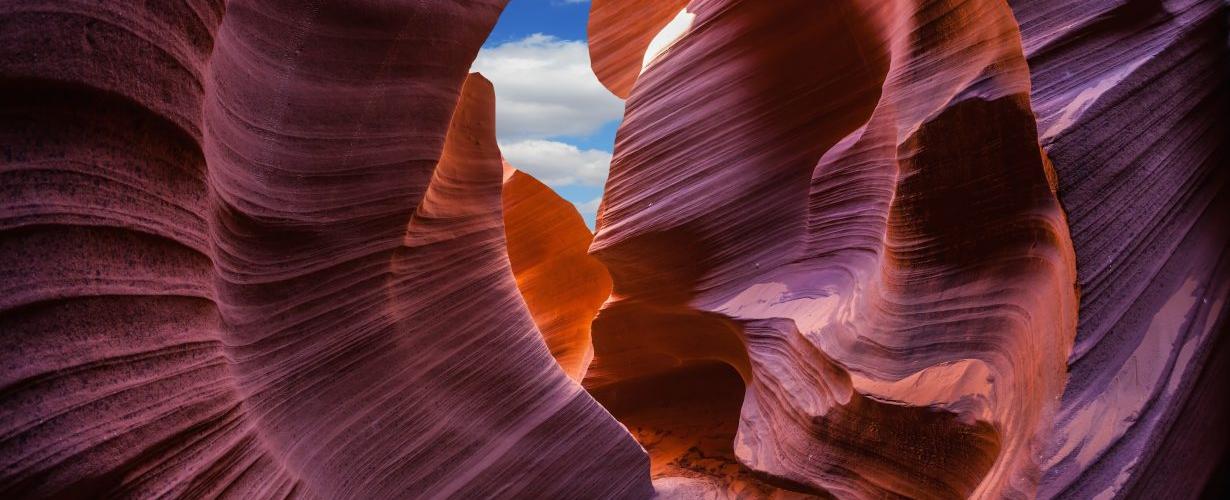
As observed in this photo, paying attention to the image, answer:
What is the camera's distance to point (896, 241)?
8.68ft

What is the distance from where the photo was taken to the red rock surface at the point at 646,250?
1.53 meters

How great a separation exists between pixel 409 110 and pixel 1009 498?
2241mm

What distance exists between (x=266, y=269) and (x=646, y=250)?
6.93ft

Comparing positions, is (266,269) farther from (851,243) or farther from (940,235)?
(851,243)

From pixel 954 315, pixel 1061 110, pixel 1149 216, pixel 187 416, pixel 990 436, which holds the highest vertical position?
pixel 187 416

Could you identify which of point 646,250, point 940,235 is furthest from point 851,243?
point 646,250

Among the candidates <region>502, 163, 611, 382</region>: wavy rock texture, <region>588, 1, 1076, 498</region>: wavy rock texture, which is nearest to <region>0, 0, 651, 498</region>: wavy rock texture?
<region>588, 1, 1076, 498</region>: wavy rock texture

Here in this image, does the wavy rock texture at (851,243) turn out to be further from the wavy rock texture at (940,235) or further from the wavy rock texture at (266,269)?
the wavy rock texture at (266,269)

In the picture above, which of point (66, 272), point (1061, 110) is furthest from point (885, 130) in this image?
point (66, 272)

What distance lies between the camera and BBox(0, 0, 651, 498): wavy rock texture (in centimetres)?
143

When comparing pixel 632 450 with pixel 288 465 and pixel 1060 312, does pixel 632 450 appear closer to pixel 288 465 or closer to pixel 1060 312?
pixel 288 465

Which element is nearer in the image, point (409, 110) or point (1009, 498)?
point (1009, 498)

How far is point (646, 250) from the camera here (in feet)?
13.1

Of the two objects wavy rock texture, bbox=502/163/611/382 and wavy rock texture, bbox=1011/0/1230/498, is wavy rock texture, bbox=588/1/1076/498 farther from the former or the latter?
wavy rock texture, bbox=502/163/611/382
